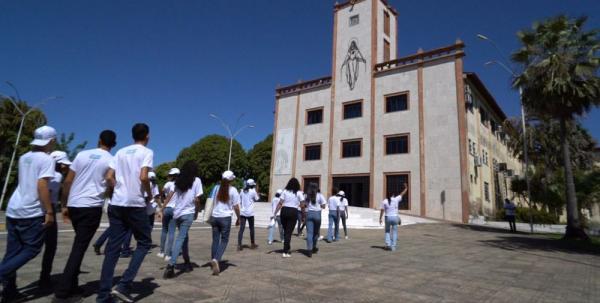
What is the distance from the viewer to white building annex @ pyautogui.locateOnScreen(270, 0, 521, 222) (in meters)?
24.5

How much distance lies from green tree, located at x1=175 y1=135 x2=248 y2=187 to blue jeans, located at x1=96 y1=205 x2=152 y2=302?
4043 centimetres

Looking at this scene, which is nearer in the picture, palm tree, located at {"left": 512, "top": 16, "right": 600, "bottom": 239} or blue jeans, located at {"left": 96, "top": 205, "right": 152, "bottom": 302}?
blue jeans, located at {"left": 96, "top": 205, "right": 152, "bottom": 302}

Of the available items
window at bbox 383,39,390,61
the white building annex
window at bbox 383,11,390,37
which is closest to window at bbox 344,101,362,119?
the white building annex

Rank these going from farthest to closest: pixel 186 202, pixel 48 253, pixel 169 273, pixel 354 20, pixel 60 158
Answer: pixel 354 20 < pixel 186 202 < pixel 169 273 < pixel 60 158 < pixel 48 253

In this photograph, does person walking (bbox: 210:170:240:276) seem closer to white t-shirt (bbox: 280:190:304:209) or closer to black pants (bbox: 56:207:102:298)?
white t-shirt (bbox: 280:190:304:209)

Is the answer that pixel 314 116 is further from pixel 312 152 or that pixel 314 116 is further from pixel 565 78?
pixel 565 78

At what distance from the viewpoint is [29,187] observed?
3807mm

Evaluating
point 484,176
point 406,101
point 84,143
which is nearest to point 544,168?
point 484,176

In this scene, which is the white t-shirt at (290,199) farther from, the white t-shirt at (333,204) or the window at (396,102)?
the window at (396,102)

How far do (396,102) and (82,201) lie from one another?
26.4m

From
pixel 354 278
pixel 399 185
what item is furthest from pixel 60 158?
pixel 399 185

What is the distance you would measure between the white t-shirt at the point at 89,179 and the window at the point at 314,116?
28.1 metres

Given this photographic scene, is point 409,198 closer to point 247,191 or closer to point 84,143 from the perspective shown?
point 247,191

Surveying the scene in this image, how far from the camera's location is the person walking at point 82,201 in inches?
151
